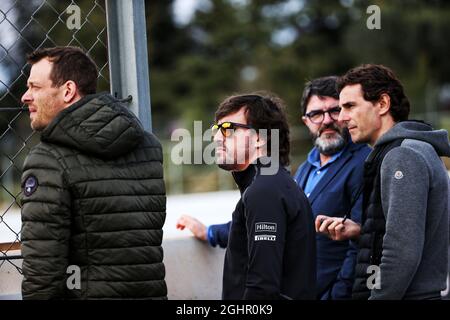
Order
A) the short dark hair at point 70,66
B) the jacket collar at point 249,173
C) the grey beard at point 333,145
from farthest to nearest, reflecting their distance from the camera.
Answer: the grey beard at point 333,145 < the jacket collar at point 249,173 < the short dark hair at point 70,66

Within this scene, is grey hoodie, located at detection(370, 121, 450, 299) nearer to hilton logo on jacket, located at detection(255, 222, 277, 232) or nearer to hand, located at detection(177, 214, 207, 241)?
hilton logo on jacket, located at detection(255, 222, 277, 232)

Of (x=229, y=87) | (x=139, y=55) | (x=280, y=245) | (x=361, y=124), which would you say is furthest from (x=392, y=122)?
(x=229, y=87)

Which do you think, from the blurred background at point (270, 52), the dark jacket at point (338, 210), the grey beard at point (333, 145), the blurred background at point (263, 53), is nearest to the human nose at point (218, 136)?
the dark jacket at point (338, 210)

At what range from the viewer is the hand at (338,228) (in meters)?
3.50

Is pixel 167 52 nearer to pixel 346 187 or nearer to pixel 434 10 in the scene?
pixel 434 10

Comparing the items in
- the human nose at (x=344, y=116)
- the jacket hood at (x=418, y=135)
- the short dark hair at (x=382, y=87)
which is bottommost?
the jacket hood at (x=418, y=135)

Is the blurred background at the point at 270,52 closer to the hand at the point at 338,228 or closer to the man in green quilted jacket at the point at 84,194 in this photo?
the hand at the point at 338,228

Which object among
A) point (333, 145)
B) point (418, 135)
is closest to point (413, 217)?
point (418, 135)

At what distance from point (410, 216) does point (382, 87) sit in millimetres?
682

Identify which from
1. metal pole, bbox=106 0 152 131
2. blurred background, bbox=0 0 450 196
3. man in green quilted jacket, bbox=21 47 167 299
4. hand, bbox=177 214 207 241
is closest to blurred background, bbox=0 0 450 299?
blurred background, bbox=0 0 450 196

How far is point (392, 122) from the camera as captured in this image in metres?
3.50

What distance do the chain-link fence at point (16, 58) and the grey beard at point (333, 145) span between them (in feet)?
4.04

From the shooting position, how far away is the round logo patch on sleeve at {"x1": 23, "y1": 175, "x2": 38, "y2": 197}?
9.12ft

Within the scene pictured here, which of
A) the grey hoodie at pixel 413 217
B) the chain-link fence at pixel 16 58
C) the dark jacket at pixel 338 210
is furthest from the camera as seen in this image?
the dark jacket at pixel 338 210
